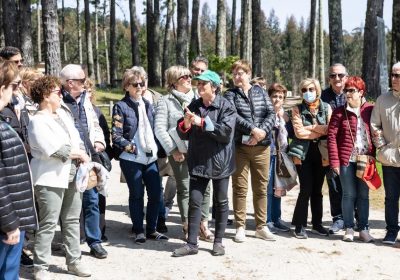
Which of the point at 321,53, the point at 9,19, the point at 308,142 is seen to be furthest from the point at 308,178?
the point at 321,53

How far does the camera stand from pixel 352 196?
585cm

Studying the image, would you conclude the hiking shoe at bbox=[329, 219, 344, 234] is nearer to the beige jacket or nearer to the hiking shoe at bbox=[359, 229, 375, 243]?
the hiking shoe at bbox=[359, 229, 375, 243]

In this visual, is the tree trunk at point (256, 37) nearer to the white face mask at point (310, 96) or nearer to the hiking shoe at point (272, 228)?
the white face mask at point (310, 96)

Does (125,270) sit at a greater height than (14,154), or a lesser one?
lesser

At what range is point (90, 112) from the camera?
17.5 feet

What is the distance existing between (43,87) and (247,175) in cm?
257

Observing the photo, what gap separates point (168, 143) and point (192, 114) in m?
0.70

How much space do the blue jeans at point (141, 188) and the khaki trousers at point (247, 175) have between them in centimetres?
92

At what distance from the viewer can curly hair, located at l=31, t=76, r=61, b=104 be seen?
171 inches

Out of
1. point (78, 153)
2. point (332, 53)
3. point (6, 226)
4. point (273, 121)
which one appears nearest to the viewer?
point (6, 226)

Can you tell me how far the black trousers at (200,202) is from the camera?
5.29 m

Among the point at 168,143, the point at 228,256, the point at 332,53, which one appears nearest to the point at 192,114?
the point at 168,143

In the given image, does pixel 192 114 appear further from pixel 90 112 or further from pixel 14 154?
pixel 14 154

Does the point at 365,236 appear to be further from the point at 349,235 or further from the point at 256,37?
the point at 256,37
